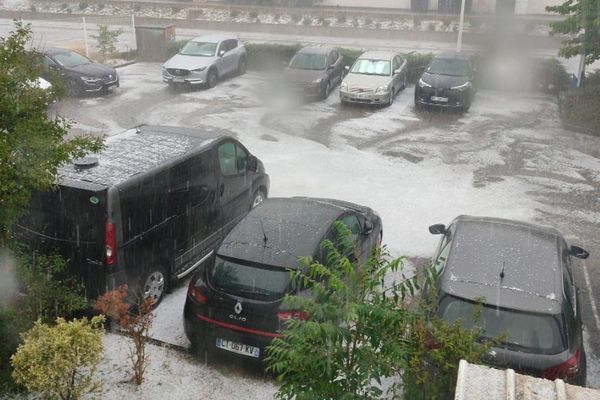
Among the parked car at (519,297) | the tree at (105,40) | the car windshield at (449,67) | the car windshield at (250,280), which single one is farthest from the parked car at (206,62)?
the parked car at (519,297)

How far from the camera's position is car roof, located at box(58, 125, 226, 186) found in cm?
771

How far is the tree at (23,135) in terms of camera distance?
5.85 m

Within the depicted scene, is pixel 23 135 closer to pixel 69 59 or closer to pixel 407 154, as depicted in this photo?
pixel 407 154

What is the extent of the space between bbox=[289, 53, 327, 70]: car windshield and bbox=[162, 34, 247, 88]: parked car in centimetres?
300

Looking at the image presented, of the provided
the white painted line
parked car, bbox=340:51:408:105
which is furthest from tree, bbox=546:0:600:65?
the white painted line

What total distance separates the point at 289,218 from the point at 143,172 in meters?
1.96

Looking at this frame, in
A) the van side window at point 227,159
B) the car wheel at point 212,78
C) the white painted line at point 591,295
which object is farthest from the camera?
the car wheel at point 212,78

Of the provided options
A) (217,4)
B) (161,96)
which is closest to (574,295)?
→ (161,96)

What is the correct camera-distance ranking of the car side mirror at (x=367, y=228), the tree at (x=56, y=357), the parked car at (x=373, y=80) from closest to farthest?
the tree at (x=56, y=357), the car side mirror at (x=367, y=228), the parked car at (x=373, y=80)

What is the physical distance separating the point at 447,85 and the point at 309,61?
4.88m

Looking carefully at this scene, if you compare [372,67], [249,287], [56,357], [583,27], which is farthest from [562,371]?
[372,67]

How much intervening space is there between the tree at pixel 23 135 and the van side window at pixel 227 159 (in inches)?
136

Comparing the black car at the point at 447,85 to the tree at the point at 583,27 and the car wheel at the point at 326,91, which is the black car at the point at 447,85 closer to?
the tree at the point at 583,27

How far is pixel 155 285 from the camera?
8.41 metres
